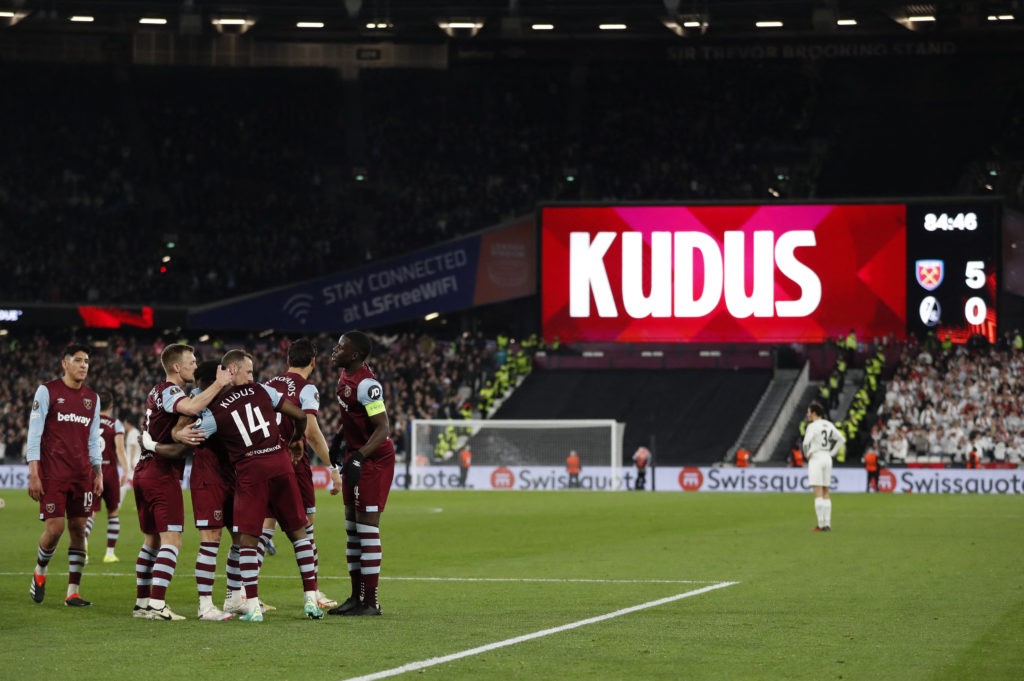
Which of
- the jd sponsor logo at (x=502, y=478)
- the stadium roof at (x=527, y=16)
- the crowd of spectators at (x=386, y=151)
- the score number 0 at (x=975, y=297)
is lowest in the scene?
the jd sponsor logo at (x=502, y=478)

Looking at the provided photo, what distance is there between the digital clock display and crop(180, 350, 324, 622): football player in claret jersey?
41031mm

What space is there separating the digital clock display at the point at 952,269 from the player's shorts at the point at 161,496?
40595 mm

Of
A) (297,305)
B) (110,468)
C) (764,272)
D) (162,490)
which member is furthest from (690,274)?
(162,490)

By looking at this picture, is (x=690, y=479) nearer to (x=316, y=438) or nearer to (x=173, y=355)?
(x=316, y=438)

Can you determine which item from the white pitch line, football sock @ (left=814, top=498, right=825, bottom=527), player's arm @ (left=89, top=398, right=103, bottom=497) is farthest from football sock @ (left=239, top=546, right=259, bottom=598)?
football sock @ (left=814, top=498, right=825, bottom=527)

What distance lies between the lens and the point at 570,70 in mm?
64688

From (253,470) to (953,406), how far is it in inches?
1502

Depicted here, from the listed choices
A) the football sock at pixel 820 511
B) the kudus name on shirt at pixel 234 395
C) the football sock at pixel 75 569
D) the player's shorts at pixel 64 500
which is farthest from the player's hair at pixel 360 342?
the football sock at pixel 820 511

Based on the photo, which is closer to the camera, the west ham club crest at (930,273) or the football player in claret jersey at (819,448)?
the football player in claret jersey at (819,448)

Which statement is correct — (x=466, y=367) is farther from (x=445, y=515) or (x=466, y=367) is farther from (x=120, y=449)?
(x=120, y=449)

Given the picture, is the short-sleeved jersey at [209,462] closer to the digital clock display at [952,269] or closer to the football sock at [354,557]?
the football sock at [354,557]

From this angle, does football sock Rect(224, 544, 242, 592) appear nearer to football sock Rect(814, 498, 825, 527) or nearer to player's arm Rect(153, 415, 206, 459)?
player's arm Rect(153, 415, 206, 459)

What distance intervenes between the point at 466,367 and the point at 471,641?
143ft

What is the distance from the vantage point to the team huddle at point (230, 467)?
13375mm
